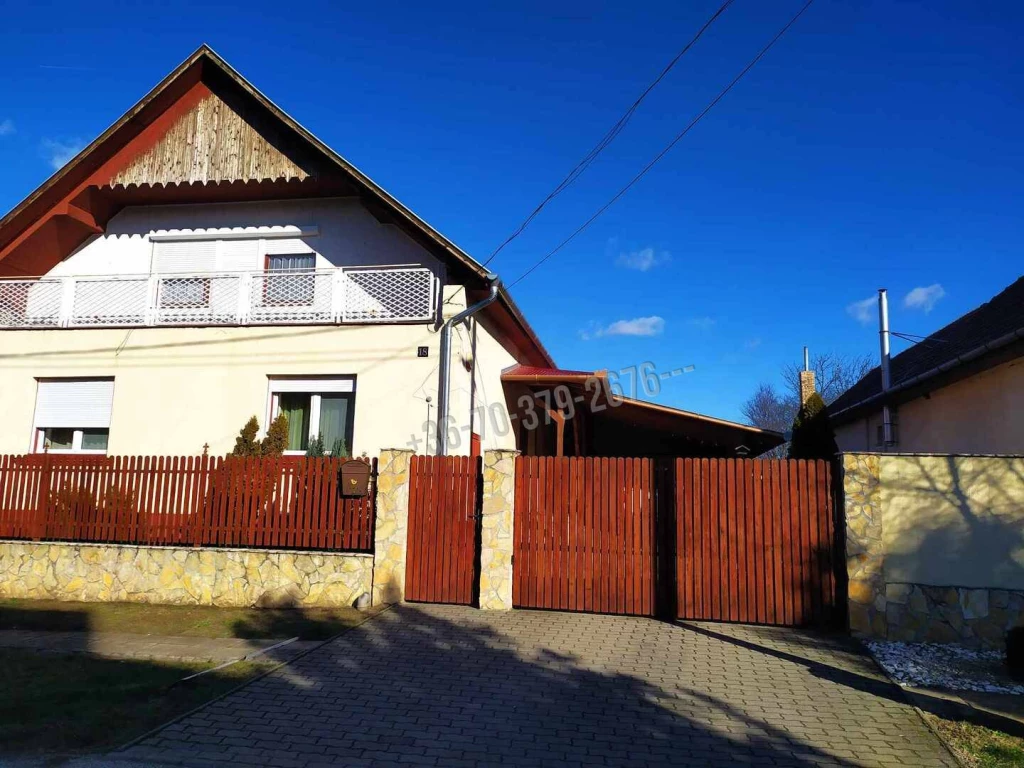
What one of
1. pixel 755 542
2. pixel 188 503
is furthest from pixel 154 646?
pixel 755 542

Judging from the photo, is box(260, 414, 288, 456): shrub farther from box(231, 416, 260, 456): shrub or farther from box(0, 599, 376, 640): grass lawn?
box(0, 599, 376, 640): grass lawn

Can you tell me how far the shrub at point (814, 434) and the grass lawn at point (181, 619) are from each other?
1087 centimetres

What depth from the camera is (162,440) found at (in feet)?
38.9

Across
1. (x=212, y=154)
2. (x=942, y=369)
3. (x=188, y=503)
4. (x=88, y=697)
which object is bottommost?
(x=88, y=697)

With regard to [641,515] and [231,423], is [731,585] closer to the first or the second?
[641,515]

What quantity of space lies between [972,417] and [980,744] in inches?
285

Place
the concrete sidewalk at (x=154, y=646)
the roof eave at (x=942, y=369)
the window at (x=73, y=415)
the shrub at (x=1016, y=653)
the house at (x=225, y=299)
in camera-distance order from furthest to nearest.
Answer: the window at (x=73, y=415)
the house at (x=225, y=299)
the roof eave at (x=942, y=369)
the concrete sidewalk at (x=154, y=646)
the shrub at (x=1016, y=653)

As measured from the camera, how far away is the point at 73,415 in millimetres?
12492

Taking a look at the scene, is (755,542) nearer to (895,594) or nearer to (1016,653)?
(895,594)

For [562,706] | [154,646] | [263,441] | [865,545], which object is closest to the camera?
[562,706]

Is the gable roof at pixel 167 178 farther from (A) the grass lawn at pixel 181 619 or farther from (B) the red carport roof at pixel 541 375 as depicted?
(A) the grass lawn at pixel 181 619

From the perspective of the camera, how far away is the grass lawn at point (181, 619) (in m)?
7.74

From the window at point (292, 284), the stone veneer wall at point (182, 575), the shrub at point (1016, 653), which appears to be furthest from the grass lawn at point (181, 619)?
the shrub at point (1016, 653)

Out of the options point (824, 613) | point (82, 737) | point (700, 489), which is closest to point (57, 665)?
point (82, 737)
